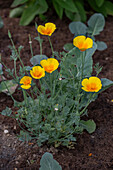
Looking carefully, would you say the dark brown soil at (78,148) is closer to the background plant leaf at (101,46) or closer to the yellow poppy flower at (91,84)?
the background plant leaf at (101,46)

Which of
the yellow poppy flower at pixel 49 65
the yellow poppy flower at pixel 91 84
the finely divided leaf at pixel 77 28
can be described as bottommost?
the finely divided leaf at pixel 77 28

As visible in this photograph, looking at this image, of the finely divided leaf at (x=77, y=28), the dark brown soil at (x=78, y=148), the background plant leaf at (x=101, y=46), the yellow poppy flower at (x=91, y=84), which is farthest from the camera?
the background plant leaf at (x=101, y=46)

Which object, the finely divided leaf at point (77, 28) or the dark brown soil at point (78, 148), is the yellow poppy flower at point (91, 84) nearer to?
the dark brown soil at point (78, 148)

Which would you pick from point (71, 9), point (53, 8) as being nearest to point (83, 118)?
point (71, 9)

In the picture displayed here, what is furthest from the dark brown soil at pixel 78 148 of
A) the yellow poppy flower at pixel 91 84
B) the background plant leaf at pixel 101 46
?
the yellow poppy flower at pixel 91 84

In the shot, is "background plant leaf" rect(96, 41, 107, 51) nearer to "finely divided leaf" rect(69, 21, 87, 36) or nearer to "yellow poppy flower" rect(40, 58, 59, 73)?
"finely divided leaf" rect(69, 21, 87, 36)

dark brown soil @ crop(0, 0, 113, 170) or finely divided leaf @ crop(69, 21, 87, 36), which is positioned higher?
finely divided leaf @ crop(69, 21, 87, 36)

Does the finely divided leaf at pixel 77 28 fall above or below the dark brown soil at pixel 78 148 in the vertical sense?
above

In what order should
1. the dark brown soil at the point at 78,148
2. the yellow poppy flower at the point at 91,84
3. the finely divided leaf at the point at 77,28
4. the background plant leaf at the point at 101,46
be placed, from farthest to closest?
1. the background plant leaf at the point at 101,46
2. the finely divided leaf at the point at 77,28
3. the dark brown soil at the point at 78,148
4. the yellow poppy flower at the point at 91,84

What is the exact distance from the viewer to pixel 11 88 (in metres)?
1.97

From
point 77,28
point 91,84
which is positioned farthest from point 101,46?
point 91,84

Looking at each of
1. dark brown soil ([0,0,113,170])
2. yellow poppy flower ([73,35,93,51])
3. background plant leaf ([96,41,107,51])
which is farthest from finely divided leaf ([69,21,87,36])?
yellow poppy flower ([73,35,93,51])

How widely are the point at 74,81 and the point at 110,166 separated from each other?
553 mm

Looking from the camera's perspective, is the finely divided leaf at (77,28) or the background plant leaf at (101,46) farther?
the background plant leaf at (101,46)
